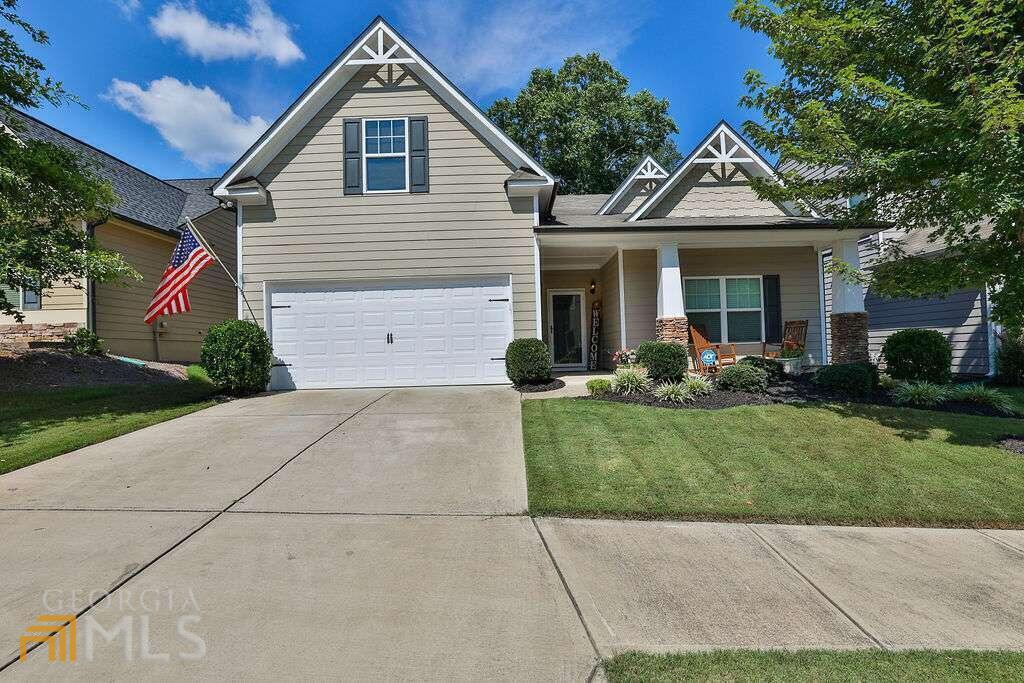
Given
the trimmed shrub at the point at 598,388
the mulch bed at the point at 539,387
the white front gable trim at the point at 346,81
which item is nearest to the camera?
the trimmed shrub at the point at 598,388

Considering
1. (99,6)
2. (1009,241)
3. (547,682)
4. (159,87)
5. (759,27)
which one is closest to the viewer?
(547,682)

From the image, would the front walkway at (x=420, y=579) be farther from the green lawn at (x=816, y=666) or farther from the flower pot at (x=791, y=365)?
the flower pot at (x=791, y=365)

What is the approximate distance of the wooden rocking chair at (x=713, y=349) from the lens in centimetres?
1073

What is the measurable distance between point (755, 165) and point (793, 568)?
10.5 meters

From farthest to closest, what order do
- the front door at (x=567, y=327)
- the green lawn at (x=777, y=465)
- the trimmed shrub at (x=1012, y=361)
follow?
the front door at (x=567, y=327) → the trimmed shrub at (x=1012, y=361) → the green lawn at (x=777, y=465)

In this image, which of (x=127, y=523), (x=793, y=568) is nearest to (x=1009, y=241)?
(x=793, y=568)

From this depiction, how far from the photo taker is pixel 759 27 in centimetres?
733

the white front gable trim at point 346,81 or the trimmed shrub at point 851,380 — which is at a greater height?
the white front gable trim at point 346,81

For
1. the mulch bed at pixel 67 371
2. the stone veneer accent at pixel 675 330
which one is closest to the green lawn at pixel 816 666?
the stone veneer accent at pixel 675 330

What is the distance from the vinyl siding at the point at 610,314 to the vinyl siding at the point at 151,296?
1115cm

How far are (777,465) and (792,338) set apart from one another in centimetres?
738

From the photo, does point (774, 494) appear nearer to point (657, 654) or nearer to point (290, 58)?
point (657, 654)

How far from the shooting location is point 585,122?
27875 millimetres

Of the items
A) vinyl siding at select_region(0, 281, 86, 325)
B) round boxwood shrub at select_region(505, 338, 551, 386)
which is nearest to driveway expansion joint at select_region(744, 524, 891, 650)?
round boxwood shrub at select_region(505, 338, 551, 386)
